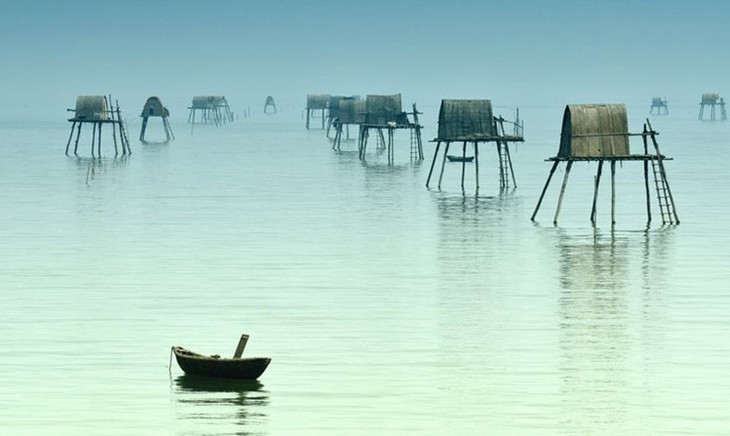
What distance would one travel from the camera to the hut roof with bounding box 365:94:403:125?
11381 cm

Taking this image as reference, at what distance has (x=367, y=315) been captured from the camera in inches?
1454

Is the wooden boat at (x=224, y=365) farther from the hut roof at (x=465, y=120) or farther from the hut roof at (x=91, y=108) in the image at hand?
the hut roof at (x=91, y=108)

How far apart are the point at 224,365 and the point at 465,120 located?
52.8m

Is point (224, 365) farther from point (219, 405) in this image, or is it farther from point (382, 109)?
point (382, 109)

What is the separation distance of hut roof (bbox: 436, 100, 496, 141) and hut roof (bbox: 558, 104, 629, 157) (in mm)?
22014

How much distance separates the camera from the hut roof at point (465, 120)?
79.1 meters

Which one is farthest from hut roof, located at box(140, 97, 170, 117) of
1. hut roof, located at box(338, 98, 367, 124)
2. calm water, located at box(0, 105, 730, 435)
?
calm water, located at box(0, 105, 730, 435)

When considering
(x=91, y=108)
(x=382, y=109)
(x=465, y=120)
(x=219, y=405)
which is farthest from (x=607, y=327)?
(x=91, y=108)

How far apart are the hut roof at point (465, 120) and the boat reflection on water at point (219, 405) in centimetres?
5146

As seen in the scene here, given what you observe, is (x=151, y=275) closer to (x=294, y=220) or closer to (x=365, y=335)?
(x=365, y=335)

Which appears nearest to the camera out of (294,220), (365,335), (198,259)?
(365,335)

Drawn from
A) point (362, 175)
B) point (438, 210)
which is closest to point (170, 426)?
point (438, 210)

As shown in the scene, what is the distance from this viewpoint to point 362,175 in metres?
101

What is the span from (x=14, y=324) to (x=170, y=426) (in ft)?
37.3
